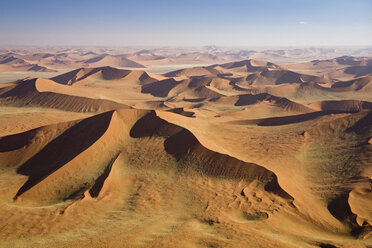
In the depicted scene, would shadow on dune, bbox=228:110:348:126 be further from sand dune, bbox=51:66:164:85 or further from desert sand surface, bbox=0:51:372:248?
sand dune, bbox=51:66:164:85

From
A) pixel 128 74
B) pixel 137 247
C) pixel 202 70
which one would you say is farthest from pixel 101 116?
pixel 202 70

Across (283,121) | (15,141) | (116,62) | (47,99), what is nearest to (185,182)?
(15,141)

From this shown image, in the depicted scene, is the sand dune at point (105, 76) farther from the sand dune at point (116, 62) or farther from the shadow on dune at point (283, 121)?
the sand dune at point (116, 62)

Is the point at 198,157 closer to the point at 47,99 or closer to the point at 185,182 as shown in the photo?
the point at 185,182

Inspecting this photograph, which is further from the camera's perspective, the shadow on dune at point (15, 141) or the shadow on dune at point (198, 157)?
the shadow on dune at point (15, 141)

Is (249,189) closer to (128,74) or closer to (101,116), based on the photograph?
(101,116)

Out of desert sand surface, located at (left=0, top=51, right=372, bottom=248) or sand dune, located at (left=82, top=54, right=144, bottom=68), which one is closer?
desert sand surface, located at (left=0, top=51, right=372, bottom=248)

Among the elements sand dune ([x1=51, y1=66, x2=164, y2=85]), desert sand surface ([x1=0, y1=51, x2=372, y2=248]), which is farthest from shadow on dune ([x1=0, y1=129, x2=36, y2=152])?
sand dune ([x1=51, y1=66, x2=164, y2=85])

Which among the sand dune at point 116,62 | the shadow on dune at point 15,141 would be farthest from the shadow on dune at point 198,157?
the sand dune at point 116,62
